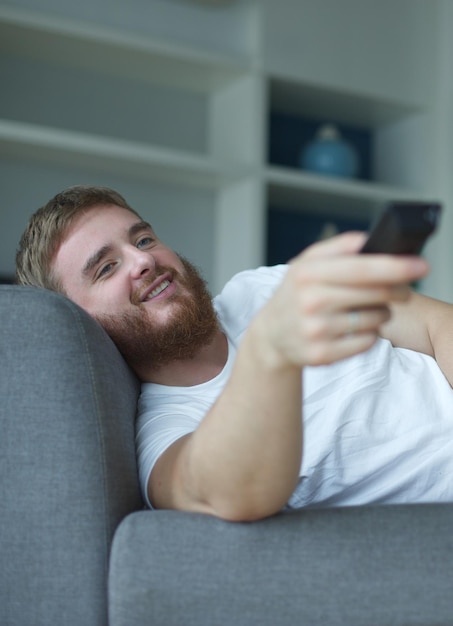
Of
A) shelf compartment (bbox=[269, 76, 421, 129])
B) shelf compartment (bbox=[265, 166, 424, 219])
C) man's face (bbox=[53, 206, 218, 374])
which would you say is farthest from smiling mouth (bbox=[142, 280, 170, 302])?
shelf compartment (bbox=[269, 76, 421, 129])

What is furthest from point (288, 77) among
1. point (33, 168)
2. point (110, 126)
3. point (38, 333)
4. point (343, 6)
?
point (38, 333)

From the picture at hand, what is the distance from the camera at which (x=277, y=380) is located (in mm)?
785

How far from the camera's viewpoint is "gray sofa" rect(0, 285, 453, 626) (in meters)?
0.91

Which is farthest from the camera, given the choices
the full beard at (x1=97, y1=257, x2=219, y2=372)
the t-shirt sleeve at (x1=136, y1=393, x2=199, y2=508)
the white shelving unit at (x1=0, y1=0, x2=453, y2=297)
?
Result: the white shelving unit at (x1=0, y1=0, x2=453, y2=297)

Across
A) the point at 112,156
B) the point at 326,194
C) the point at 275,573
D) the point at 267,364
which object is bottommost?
the point at 275,573

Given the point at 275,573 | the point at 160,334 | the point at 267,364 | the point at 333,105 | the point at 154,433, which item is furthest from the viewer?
the point at 333,105

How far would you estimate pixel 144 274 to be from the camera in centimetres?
146

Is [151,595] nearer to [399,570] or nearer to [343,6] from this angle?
[399,570]

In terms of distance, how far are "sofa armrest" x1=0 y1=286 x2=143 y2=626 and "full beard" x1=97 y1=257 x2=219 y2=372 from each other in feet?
1.17

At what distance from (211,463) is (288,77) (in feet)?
10.3

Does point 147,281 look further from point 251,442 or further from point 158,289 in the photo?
point 251,442

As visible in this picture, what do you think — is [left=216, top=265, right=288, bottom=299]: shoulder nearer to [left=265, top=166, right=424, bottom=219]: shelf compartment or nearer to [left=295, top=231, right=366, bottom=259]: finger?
[left=295, top=231, right=366, bottom=259]: finger

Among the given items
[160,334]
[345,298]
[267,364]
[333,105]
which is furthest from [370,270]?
[333,105]

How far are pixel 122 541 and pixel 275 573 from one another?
0.54ft
